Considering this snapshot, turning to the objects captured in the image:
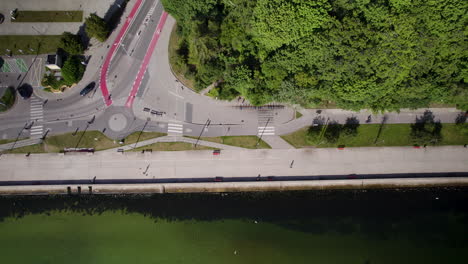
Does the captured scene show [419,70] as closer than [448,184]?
Yes

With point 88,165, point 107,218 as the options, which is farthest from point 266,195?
point 88,165

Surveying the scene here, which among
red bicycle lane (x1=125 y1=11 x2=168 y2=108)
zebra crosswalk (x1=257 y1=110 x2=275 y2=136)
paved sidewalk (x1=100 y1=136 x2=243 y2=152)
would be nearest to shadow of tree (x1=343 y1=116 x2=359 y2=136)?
zebra crosswalk (x1=257 y1=110 x2=275 y2=136)

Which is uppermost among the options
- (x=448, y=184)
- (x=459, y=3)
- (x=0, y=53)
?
(x=459, y=3)

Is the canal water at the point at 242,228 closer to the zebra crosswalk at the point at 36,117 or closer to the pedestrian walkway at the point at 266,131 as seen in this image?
the pedestrian walkway at the point at 266,131

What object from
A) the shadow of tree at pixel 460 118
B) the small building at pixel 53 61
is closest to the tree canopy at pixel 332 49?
the shadow of tree at pixel 460 118

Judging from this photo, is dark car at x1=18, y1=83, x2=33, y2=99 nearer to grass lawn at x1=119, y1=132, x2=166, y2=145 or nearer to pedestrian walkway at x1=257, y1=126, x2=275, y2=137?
grass lawn at x1=119, y1=132, x2=166, y2=145

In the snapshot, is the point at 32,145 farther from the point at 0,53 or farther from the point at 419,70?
the point at 419,70

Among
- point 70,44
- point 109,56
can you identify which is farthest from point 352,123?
point 70,44
